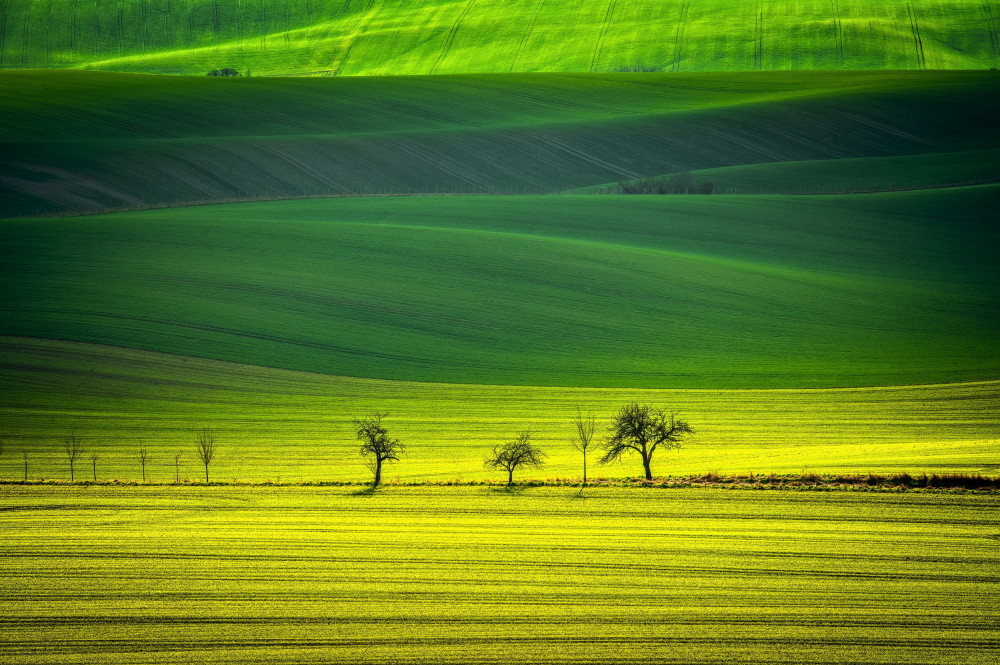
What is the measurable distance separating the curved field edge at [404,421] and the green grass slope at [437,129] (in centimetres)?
2653

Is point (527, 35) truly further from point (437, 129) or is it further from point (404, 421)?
point (404, 421)

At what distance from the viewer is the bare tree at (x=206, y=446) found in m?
25.2

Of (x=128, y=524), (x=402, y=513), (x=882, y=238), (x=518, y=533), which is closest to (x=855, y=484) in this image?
(x=518, y=533)

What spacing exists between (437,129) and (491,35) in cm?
4324

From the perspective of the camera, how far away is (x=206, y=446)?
27531 millimetres

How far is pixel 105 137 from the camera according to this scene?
72312 millimetres

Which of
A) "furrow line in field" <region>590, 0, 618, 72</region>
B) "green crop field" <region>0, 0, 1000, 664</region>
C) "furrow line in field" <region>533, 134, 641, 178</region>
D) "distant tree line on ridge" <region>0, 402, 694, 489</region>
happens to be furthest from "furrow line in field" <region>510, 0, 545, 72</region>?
"distant tree line on ridge" <region>0, 402, 694, 489</region>

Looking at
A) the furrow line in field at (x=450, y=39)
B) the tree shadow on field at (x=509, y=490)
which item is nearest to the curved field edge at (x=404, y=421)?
the tree shadow on field at (x=509, y=490)

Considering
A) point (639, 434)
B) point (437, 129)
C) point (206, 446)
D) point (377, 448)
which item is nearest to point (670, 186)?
point (437, 129)

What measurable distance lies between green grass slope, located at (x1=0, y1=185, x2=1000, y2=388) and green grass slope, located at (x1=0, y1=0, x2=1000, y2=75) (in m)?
56.0

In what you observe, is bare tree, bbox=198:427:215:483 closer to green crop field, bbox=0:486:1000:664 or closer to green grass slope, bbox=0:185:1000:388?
green crop field, bbox=0:486:1000:664

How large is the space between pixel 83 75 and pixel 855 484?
86489 mm

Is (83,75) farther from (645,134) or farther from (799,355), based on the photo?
(799,355)

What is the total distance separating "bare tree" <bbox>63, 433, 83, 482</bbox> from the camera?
26.1 m
